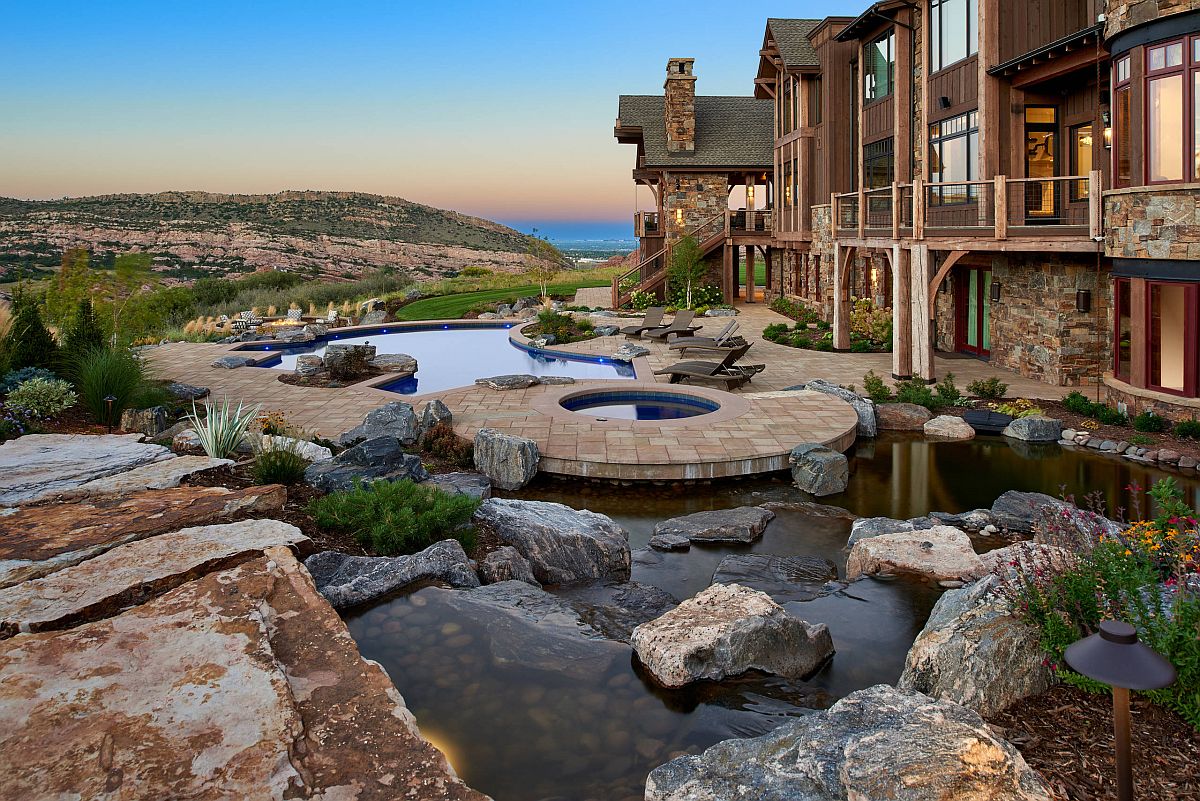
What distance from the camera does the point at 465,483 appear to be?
921 cm

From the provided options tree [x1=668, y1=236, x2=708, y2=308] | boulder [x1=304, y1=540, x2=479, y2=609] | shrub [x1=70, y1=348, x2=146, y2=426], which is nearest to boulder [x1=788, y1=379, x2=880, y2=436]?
boulder [x1=304, y1=540, x2=479, y2=609]

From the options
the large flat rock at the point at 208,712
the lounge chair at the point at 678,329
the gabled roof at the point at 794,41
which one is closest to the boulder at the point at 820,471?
the large flat rock at the point at 208,712

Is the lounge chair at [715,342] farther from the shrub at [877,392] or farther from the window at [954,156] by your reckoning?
the window at [954,156]

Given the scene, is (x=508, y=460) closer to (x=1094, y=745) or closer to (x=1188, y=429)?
(x=1094, y=745)

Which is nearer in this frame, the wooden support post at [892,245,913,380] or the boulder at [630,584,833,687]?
the boulder at [630,584,833,687]

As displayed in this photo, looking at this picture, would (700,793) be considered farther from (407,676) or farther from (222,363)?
(222,363)

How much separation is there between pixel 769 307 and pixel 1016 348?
14471 millimetres

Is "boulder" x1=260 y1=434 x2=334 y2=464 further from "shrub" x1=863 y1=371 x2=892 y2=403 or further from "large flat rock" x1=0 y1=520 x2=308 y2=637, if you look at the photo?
"shrub" x1=863 y1=371 x2=892 y2=403

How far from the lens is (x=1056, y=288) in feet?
46.7

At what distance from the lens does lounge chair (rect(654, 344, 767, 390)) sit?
14.9m

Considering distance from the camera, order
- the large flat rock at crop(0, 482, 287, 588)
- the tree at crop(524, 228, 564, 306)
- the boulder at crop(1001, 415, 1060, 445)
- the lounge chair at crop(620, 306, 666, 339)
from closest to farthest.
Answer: the large flat rock at crop(0, 482, 287, 588) < the boulder at crop(1001, 415, 1060, 445) < the lounge chair at crop(620, 306, 666, 339) < the tree at crop(524, 228, 564, 306)

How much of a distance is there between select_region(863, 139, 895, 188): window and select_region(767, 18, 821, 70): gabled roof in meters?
4.46

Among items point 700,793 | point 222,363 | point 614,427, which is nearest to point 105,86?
point 222,363

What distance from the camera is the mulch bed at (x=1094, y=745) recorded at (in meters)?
3.55
